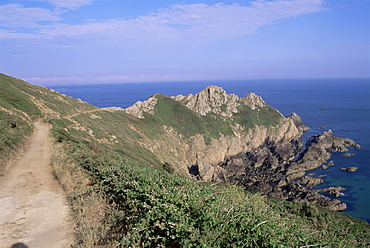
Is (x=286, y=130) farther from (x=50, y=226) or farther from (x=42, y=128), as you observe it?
(x=50, y=226)

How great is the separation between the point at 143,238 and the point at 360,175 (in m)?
71.7

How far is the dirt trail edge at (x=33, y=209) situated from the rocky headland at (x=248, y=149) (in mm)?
30143

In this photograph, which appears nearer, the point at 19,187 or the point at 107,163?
the point at 19,187

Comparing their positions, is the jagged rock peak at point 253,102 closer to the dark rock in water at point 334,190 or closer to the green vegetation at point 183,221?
the dark rock in water at point 334,190

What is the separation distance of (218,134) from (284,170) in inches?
968

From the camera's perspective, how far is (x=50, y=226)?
31.0ft

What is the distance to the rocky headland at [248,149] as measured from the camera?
186ft

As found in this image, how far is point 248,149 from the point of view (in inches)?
3383

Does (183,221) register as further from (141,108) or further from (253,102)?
(253,102)

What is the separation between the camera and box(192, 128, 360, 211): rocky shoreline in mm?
50875

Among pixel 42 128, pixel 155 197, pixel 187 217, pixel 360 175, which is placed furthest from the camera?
pixel 360 175

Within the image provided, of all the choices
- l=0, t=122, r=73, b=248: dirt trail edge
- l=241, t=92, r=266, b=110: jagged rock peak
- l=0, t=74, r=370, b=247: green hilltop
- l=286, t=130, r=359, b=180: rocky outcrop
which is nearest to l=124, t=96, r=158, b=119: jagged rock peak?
l=241, t=92, r=266, b=110: jagged rock peak

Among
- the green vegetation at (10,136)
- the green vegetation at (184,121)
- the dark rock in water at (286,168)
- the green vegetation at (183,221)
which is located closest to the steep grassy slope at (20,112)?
the green vegetation at (10,136)

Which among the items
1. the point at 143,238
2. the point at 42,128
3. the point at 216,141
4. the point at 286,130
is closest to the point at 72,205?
the point at 143,238
